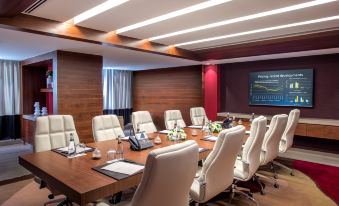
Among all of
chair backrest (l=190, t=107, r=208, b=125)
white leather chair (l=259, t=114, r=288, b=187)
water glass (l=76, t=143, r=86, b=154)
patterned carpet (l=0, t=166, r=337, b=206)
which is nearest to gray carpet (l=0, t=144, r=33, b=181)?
patterned carpet (l=0, t=166, r=337, b=206)

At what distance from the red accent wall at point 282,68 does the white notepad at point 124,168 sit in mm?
4868

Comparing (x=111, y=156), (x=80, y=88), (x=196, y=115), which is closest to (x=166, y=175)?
(x=111, y=156)

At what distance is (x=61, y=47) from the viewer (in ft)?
14.2

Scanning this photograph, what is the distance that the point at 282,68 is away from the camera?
5707 mm

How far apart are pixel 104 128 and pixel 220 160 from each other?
5.90ft

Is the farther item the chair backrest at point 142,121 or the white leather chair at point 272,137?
the chair backrest at point 142,121

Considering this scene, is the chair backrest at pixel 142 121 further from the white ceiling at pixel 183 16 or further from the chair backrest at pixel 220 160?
the chair backrest at pixel 220 160

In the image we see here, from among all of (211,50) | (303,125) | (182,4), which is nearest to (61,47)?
(182,4)

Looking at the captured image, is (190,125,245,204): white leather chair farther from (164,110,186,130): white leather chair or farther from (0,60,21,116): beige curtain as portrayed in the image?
(0,60,21,116): beige curtain

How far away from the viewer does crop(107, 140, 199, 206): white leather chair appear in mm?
1216

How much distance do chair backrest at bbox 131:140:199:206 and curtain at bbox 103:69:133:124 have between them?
700 centimetres

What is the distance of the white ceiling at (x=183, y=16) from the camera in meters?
2.76

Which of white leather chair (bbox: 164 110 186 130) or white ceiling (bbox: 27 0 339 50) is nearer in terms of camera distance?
white ceiling (bbox: 27 0 339 50)

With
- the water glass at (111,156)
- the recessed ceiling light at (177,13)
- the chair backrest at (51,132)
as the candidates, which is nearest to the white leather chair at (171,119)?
the recessed ceiling light at (177,13)
